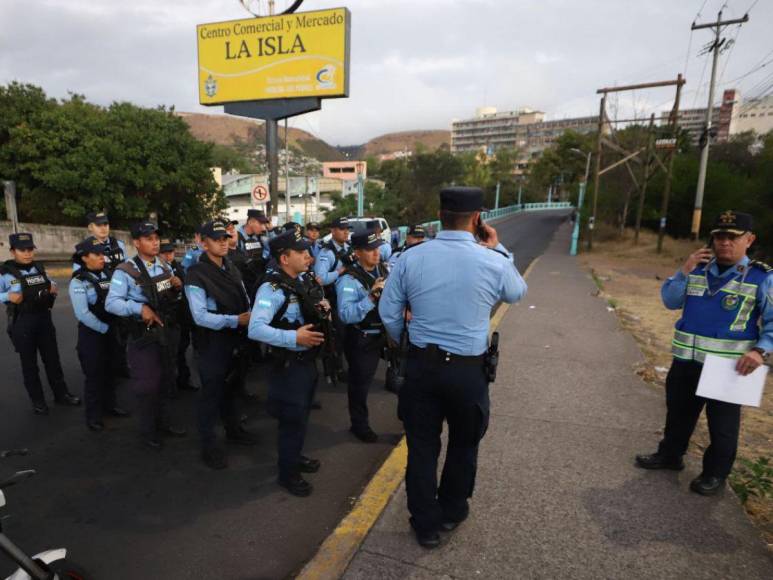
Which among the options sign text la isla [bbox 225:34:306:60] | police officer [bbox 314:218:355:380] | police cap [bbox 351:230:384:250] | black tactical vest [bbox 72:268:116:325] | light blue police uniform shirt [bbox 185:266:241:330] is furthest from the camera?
sign text la isla [bbox 225:34:306:60]

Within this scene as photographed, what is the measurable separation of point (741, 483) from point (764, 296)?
1.39m

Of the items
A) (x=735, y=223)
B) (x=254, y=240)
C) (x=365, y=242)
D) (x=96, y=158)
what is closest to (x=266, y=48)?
(x=96, y=158)

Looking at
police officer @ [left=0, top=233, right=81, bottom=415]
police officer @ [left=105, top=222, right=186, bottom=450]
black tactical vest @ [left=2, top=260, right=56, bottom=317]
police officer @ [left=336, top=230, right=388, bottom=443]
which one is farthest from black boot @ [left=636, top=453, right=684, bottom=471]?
black tactical vest @ [left=2, top=260, right=56, bottom=317]

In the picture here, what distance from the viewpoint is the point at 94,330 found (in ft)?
14.5

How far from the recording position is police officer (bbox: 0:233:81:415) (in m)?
4.61

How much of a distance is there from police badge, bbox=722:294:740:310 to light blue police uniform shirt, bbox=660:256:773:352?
0.10 metres

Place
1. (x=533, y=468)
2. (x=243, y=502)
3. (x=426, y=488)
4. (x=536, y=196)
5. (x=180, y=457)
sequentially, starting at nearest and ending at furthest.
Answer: (x=426, y=488), (x=243, y=502), (x=533, y=468), (x=180, y=457), (x=536, y=196)

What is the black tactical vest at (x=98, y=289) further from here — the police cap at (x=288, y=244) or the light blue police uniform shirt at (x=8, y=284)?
the police cap at (x=288, y=244)

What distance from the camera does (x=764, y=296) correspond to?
3.03 m

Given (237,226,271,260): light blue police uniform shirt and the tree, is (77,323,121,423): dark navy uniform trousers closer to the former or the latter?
(237,226,271,260): light blue police uniform shirt

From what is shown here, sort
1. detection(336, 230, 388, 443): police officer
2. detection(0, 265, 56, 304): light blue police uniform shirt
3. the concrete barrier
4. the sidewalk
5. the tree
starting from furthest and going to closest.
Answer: the tree → the concrete barrier → detection(0, 265, 56, 304): light blue police uniform shirt → detection(336, 230, 388, 443): police officer → the sidewalk

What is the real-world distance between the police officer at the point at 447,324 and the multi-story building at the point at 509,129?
15449 centimetres

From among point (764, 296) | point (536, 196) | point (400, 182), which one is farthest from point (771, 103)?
point (764, 296)

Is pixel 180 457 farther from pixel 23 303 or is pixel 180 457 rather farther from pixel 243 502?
pixel 23 303
